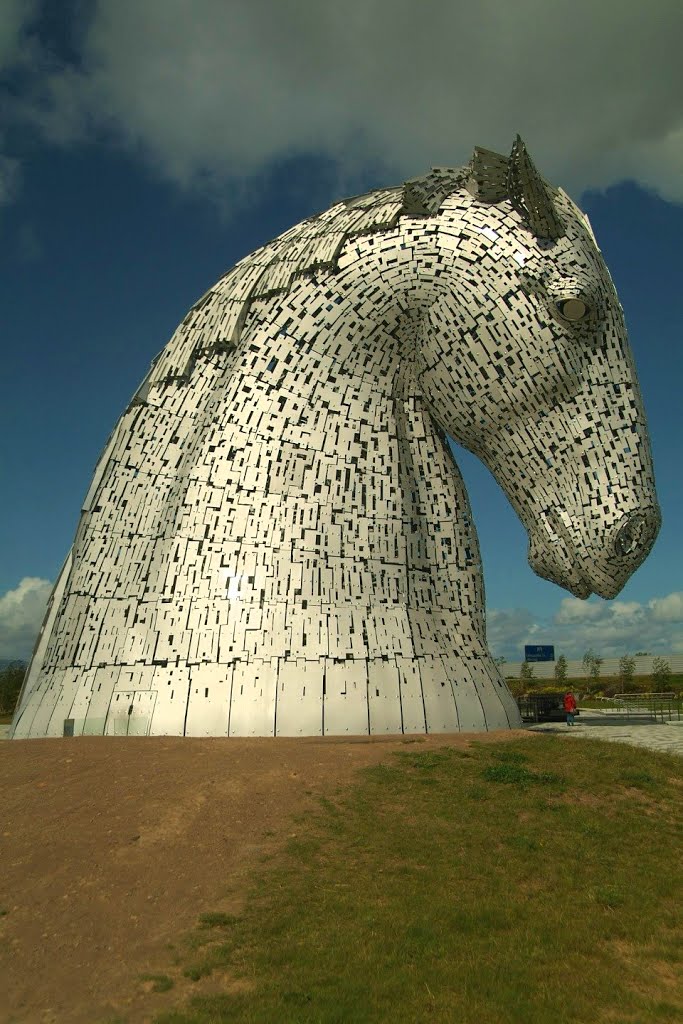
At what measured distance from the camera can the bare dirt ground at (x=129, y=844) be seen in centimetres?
427

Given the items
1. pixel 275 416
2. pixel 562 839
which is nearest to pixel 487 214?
pixel 275 416

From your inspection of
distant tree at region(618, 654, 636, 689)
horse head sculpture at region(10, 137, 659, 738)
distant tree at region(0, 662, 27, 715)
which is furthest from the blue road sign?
horse head sculpture at region(10, 137, 659, 738)

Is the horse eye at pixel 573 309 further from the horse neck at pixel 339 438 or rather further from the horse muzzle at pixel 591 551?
the horse muzzle at pixel 591 551

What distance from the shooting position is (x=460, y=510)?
455 inches

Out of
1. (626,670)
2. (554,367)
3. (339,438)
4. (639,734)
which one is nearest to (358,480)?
(339,438)

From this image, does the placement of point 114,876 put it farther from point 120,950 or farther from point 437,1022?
point 437,1022

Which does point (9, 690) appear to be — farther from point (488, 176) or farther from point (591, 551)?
point (488, 176)

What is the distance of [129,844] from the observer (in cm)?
599

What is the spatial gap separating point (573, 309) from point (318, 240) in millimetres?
3705

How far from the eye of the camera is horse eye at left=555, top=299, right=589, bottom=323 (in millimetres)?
9828

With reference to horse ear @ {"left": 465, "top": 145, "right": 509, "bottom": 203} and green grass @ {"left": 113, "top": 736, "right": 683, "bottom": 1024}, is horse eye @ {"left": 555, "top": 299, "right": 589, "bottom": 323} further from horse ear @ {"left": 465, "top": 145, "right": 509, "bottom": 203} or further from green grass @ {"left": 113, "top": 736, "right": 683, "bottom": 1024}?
green grass @ {"left": 113, "top": 736, "right": 683, "bottom": 1024}

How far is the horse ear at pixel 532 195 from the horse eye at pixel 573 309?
3.07ft

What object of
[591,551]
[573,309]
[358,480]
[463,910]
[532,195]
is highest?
[532,195]

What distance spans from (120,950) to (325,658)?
522cm
